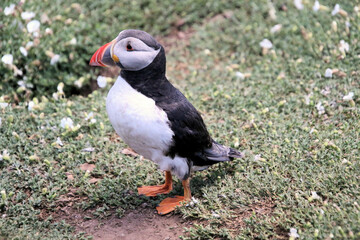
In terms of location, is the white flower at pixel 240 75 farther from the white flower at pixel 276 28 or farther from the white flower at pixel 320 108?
the white flower at pixel 320 108

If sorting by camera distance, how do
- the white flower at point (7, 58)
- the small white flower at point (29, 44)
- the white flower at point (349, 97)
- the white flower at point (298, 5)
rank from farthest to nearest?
the white flower at point (298, 5), the small white flower at point (29, 44), the white flower at point (7, 58), the white flower at point (349, 97)

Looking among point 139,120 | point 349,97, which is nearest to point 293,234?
point 139,120

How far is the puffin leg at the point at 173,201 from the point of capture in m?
3.96

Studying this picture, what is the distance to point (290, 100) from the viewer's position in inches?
211

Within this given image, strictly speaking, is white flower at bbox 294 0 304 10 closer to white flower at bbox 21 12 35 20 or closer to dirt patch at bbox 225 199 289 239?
white flower at bbox 21 12 35 20

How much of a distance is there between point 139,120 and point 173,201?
92 cm

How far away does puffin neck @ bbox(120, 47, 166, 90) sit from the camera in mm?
3645

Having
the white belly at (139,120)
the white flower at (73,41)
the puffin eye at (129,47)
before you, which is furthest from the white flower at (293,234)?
the white flower at (73,41)

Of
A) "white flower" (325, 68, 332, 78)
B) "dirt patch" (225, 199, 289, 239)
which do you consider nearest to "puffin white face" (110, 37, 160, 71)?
"dirt patch" (225, 199, 289, 239)

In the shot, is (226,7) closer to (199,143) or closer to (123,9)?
(123,9)

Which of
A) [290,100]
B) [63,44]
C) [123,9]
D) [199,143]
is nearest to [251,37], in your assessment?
[290,100]

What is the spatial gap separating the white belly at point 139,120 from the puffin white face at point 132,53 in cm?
18

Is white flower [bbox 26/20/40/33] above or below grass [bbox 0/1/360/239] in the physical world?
above

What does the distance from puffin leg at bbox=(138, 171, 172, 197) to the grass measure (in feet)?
0.26
